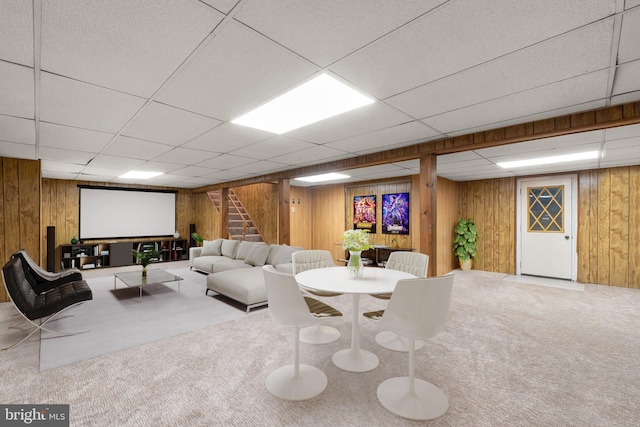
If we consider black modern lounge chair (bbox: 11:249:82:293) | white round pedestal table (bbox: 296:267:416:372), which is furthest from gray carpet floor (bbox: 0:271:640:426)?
black modern lounge chair (bbox: 11:249:82:293)

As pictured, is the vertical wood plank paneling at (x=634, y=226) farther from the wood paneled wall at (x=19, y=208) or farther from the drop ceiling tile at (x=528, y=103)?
the wood paneled wall at (x=19, y=208)

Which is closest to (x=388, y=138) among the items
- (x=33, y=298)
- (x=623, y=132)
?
(x=623, y=132)

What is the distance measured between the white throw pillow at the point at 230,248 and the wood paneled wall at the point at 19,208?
3.33 meters

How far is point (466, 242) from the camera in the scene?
7.23m

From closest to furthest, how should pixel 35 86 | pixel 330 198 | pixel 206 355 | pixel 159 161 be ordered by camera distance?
pixel 35 86 < pixel 206 355 < pixel 159 161 < pixel 330 198

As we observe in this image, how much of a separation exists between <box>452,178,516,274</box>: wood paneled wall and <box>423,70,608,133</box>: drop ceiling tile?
4588 millimetres

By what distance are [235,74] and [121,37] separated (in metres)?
0.66

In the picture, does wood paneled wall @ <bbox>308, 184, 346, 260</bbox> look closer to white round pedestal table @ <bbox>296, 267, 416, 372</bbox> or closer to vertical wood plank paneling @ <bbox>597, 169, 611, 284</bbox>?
white round pedestal table @ <bbox>296, 267, 416, 372</bbox>

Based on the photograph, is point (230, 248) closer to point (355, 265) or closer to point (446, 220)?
point (355, 265)

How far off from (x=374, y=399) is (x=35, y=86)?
138 inches

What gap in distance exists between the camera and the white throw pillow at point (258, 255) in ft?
19.5

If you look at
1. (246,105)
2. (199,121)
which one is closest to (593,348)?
(246,105)

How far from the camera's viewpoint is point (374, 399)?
2.19 meters

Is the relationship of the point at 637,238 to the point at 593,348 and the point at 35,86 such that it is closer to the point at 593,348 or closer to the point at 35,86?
the point at 593,348
